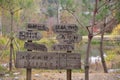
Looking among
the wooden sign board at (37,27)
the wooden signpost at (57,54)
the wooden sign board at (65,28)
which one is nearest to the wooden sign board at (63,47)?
the wooden signpost at (57,54)

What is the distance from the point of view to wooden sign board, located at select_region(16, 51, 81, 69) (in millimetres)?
7242

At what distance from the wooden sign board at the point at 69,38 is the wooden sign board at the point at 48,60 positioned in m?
0.28

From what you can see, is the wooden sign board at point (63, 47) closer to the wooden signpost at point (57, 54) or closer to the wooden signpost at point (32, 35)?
the wooden signpost at point (57, 54)

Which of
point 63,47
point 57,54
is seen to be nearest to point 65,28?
point 63,47

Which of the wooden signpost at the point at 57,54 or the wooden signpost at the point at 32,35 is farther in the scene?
the wooden signpost at the point at 32,35

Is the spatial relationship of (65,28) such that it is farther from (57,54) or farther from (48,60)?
(48,60)

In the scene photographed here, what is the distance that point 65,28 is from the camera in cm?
725

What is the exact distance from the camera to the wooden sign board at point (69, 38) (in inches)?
282

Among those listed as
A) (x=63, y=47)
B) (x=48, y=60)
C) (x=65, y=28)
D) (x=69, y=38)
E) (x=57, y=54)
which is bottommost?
(x=48, y=60)

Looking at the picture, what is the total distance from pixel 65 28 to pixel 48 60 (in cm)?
80

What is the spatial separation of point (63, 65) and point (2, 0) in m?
3.32

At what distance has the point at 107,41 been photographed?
19641 millimetres

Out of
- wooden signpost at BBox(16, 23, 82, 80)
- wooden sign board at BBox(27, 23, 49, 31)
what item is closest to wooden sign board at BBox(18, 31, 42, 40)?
wooden signpost at BBox(16, 23, 82, 80)

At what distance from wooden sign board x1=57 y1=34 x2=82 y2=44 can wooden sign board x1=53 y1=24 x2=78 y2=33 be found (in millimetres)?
104
